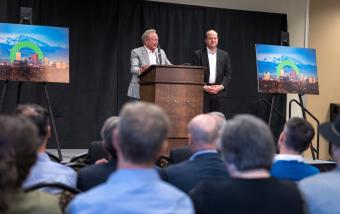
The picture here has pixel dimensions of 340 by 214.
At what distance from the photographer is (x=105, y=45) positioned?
7.43 metres

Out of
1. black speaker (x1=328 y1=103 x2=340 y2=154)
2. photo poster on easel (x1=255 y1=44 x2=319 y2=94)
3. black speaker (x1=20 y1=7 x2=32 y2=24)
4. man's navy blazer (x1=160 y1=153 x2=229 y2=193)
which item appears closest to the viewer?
man's navy blazer (x1=160 y1=153 x2=229 y2=193)

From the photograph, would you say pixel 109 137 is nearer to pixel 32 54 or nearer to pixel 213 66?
pixel 32 54

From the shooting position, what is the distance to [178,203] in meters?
1.58

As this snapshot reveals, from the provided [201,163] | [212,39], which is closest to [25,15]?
[212,39]

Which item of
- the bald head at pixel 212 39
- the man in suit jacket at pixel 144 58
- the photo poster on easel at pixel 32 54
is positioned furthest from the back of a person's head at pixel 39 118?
the bald head at pixel 212 39

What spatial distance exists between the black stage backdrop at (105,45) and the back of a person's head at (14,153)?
18.0 feet

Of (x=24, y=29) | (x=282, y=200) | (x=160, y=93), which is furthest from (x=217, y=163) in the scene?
(x=24, y=29)

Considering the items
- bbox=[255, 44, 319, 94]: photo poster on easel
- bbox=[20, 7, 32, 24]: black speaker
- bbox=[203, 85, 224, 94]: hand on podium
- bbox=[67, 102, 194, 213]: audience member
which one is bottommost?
bbox=[67, 102, 194, 213]: audience member

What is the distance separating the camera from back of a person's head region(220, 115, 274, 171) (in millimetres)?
1714

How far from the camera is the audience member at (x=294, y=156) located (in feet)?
8.07

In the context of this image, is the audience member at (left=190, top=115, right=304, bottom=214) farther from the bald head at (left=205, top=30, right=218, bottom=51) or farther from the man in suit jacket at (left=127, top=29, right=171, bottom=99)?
→ the bald head at (left=205, top=30, right=218, bottom=51)

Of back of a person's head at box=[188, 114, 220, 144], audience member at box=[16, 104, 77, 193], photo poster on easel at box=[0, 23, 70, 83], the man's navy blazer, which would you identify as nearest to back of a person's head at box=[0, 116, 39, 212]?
audience member at box=[16, 104, 77, 193]

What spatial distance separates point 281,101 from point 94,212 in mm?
7350

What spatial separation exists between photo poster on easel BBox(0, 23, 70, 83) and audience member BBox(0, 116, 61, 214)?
3.78 metres
